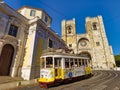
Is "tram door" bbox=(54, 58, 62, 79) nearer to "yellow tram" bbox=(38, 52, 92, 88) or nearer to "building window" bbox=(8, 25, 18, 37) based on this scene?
"yellow tram" bbox=(38, 52, 92, 88)

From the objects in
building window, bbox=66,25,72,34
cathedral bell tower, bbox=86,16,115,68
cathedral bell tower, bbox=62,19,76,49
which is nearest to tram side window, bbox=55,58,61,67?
cathedral bell tower, bbox=86,16,115,68

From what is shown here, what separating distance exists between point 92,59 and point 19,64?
31.8m

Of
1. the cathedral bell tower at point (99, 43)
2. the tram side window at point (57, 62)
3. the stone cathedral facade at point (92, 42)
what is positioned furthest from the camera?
the stone cathedral facade at point (92, 42)

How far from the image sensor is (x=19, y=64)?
11.8 meters

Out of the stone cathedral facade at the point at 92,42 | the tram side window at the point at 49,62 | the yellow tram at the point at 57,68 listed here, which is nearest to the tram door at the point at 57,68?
the yellow tram at the point at 57,68

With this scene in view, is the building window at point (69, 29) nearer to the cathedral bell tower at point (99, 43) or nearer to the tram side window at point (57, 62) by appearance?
the cathedral bell tower at point (99, 43)

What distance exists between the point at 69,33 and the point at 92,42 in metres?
12.4

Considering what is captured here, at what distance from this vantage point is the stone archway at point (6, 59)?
10434 mm

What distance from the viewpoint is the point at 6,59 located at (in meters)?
11.0

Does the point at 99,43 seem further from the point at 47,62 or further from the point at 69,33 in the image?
the point at 47,62

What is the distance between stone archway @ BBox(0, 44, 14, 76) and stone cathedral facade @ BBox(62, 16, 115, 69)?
30.4 m

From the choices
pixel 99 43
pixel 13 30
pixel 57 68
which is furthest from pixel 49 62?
pixel 99 43

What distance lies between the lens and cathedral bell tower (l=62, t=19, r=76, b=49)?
41156 mm

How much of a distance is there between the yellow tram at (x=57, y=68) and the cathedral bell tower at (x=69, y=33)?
103 feet
